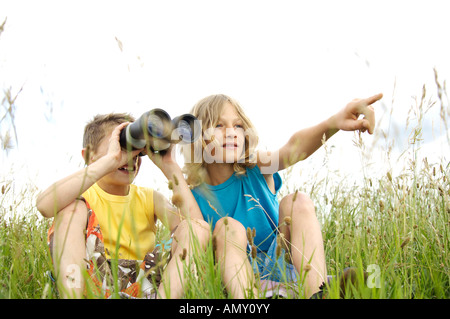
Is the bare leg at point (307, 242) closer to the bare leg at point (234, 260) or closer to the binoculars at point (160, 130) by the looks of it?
the bare leg at point (234, 260)

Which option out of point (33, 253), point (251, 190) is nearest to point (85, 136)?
point (33, 253)

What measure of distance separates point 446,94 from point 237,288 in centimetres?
105

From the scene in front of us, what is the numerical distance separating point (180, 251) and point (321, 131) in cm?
76

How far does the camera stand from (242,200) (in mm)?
1901

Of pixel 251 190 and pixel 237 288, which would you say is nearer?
pixel 237 288

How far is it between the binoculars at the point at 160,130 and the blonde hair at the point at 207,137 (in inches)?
10.5

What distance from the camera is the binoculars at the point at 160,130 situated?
136 cm

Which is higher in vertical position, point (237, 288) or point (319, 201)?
point (319, 201)

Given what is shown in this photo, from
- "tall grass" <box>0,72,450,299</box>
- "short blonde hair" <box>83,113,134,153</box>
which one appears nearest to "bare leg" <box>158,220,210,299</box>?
"tall grass" <box>0,72,450,299</box>

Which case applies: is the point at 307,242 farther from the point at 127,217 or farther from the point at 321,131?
the point at 127,217
